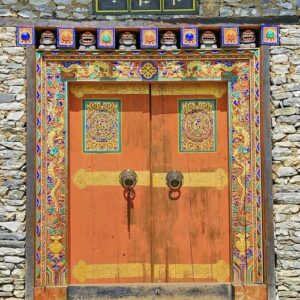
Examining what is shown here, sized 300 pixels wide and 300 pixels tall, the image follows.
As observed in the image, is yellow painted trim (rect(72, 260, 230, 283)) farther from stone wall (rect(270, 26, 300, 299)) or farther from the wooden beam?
the wooden beam

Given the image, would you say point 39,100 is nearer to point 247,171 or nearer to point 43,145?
point 43,145

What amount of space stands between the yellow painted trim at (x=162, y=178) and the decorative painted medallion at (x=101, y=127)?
0.82 ft

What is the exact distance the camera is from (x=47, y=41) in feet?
21.6

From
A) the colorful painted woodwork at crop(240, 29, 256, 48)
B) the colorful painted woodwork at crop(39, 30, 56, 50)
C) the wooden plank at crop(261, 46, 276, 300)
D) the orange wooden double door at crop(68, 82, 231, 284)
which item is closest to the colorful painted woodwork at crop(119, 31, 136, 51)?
the orange wooden double door at crop(68, 82, 231, 284)

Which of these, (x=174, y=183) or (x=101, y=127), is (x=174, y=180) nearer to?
(x=174, y=183)

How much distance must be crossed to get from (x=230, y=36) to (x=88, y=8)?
4.65ft

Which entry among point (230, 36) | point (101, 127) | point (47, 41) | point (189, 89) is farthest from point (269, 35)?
point (47, 41)

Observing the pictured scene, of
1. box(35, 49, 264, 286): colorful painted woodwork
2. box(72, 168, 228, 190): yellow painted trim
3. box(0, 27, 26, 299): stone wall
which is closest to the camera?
box(0, 27, 26, 299): stone wall

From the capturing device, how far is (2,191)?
254 inches

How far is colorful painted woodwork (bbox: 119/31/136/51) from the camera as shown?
21.7 ft

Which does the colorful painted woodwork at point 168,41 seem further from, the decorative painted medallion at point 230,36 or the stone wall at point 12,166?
the stone wall at point 12,166

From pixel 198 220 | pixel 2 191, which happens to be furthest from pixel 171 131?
pixel 2 191

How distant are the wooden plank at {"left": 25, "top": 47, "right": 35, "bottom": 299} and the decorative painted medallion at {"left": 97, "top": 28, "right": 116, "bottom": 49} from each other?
0.66 meters

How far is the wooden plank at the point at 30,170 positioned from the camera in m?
6.43
